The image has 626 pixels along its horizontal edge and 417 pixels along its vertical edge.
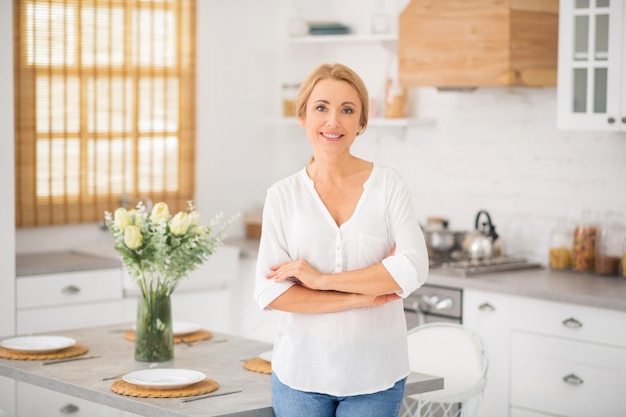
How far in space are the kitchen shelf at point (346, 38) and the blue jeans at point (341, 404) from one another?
3023mm

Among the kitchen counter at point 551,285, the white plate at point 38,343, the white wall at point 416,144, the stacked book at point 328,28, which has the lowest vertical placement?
the white plate at point 38,343

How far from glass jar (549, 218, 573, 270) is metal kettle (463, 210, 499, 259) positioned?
261mm

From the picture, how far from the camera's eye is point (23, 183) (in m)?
5.08

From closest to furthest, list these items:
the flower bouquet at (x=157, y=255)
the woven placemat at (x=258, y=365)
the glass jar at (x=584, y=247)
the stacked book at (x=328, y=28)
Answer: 1. the woven placemat at (x=258, y=365)
2. the flower bouquet at (x=157, y=255)
3. the glass jar at (x=584, y=247)
4. the stacked book at (x=328, y=28)

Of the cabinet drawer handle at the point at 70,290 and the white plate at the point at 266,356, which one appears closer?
the white plate at the point at 266,356

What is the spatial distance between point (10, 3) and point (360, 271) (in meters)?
2.78

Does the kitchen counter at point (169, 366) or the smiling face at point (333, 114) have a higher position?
the smiling face at point (333, 114)

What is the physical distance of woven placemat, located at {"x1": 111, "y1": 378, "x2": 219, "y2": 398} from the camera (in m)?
2.84

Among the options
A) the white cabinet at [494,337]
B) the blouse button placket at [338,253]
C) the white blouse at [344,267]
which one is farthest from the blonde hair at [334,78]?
the white cabinet at [494,337]

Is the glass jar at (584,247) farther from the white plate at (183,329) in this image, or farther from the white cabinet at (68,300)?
the white cabinet at (68,300)

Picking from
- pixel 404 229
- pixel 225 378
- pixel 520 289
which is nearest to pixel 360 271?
pixel 404 229

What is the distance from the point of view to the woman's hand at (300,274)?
2.53 metres

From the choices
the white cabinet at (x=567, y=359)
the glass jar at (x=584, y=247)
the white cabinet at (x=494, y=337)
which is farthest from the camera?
the glass jar at (x=584, y=247)

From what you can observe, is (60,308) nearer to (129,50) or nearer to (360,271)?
(129,50)
